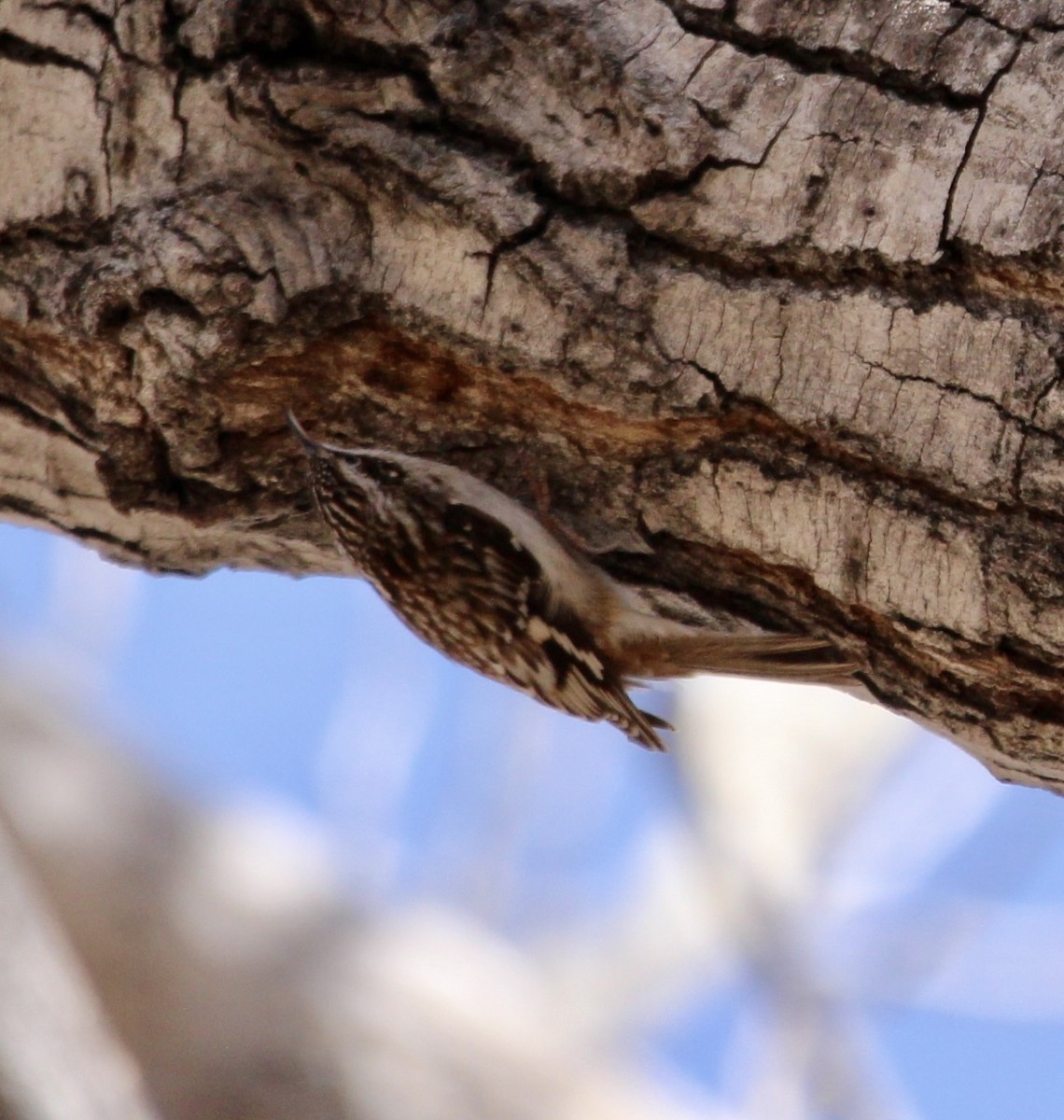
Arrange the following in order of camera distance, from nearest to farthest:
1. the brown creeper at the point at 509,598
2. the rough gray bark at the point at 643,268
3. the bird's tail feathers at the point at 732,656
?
1. the rough gray bark at the point at 643,268
2. the bird's tail feathers at the point at 732,656
3. the brown creeper at the point at 509,598

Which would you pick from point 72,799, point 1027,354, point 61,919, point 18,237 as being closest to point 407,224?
point 18,237

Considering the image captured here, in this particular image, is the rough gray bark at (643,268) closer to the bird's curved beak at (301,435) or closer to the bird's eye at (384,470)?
the bird's curved beak at (301,435)

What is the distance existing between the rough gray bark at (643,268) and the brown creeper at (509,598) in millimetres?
113

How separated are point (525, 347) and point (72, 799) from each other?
2234mm

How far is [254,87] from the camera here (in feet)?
5.17

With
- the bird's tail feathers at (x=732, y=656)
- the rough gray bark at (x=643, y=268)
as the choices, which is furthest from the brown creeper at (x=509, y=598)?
the rough gray bark at (x=643, y=268)

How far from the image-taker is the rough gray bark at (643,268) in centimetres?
142

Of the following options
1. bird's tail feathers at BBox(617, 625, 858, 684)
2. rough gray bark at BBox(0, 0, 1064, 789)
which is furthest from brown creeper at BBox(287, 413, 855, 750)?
rough gray bark at BBox(0, 0, 1064, 789)

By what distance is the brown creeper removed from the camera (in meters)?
1.88

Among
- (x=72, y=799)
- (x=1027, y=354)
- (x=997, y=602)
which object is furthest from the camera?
(x=72, y=799)

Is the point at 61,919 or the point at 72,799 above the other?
the point at 72,799

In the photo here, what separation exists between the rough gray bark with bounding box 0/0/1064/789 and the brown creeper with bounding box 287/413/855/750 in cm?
11

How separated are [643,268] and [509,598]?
78cm

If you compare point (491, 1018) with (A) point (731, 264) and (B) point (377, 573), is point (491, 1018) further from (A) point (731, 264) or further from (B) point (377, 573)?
(A) point (731, 264)
